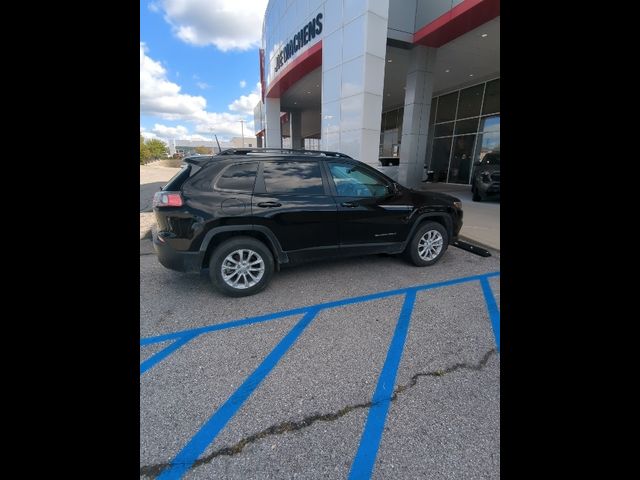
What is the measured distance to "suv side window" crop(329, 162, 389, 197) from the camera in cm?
399

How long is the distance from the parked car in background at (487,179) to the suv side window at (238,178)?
9386 millimetres

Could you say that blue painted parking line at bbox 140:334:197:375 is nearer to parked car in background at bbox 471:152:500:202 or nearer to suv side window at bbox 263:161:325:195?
suv side window at bbox 263:161:325:195

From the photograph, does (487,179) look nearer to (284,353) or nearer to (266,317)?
(266,317)

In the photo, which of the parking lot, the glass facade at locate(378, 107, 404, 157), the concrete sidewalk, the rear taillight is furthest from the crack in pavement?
the glass facade at locate(378, 107, 404, 157)

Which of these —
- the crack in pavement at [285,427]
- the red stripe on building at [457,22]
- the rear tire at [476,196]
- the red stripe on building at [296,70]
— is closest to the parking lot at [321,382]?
the crack in pavement at [285,427]

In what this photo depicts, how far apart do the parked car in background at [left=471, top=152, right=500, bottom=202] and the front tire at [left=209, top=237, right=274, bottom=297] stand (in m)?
9.43

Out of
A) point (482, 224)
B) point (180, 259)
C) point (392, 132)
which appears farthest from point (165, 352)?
point (392, 132)

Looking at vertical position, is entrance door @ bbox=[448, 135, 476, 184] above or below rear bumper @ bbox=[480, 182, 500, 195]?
above

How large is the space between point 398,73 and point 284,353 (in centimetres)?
1496
